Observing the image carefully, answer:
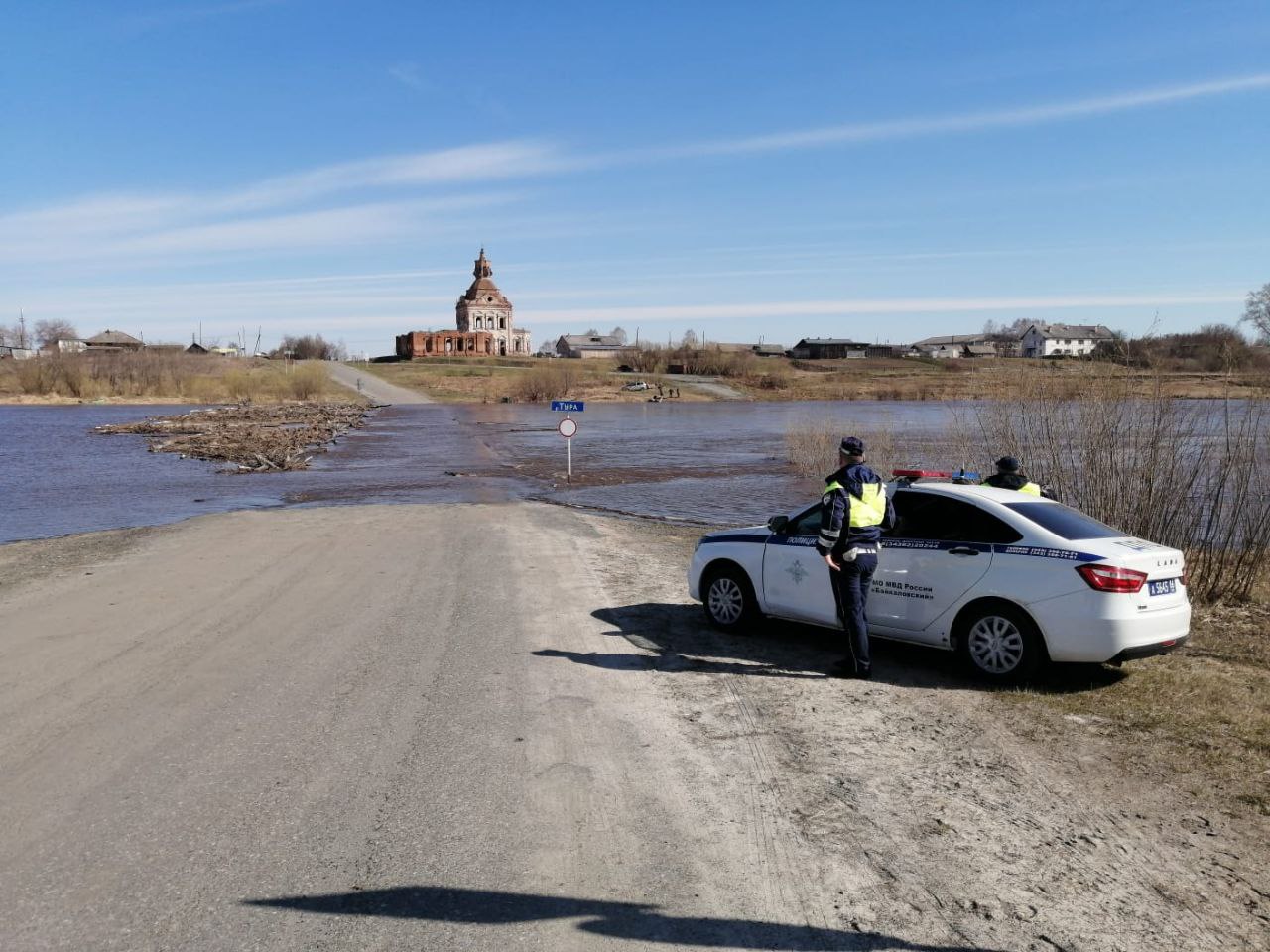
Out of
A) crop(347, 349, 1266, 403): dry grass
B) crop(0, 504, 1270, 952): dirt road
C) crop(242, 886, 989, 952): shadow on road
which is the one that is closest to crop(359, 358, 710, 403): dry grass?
crop(347, 349, 1266, 403): dry grass

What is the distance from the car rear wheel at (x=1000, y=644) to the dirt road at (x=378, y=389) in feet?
306

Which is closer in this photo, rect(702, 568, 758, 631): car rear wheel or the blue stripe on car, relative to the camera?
A: the blue stripe on car

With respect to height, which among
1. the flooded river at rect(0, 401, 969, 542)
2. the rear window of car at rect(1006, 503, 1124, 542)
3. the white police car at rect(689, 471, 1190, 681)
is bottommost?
the flooded river at rect(0, 401, 969, 542)

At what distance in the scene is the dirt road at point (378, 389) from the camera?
4013 inches

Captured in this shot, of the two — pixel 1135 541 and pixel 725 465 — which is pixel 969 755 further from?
pixel 725 465

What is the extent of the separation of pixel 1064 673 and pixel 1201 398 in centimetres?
626

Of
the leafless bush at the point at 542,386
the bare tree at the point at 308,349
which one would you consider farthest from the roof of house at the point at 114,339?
the leafless bush at the point at 542,386

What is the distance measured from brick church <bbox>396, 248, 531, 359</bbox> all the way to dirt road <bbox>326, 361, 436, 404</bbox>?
1176 inches

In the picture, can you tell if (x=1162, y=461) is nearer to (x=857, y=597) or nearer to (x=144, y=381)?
(x=857, y=597)

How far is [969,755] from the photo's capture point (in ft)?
20.3

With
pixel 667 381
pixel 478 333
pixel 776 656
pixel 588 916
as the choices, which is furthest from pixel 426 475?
pixel 478 333

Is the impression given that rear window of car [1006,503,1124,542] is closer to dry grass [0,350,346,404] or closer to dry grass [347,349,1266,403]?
dry grass [347,349,1266,403]

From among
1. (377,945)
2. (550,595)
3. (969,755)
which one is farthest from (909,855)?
(550,595)

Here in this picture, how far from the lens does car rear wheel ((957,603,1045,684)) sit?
742cm
